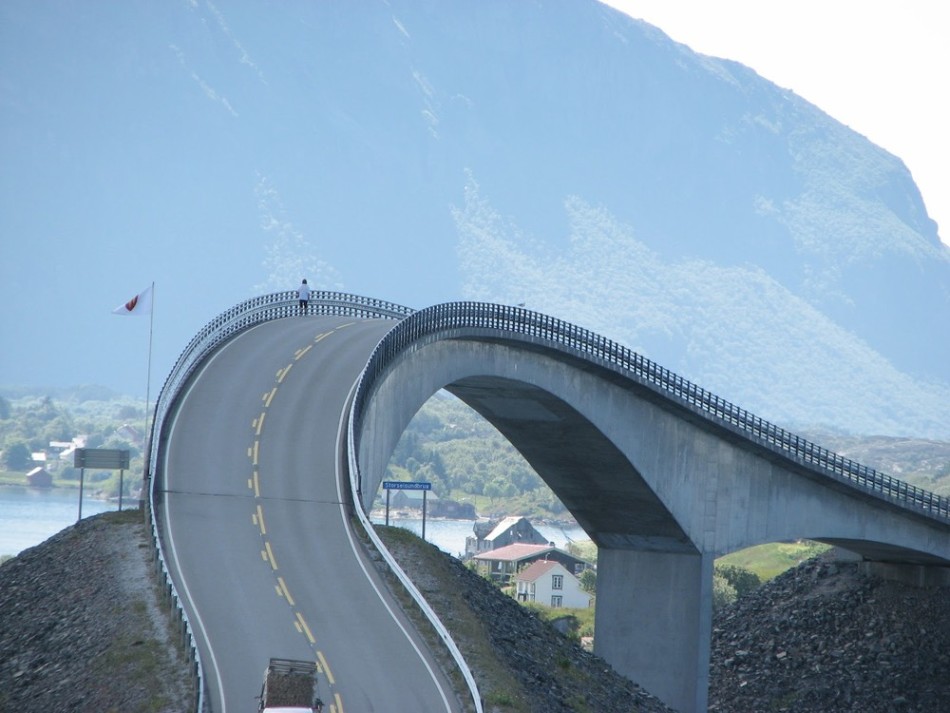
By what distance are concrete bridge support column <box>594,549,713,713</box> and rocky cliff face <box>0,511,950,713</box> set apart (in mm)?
4805

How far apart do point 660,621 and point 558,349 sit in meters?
14.0

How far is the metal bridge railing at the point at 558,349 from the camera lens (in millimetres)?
49438

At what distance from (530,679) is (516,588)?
313ft

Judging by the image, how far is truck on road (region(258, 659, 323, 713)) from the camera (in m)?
29.6

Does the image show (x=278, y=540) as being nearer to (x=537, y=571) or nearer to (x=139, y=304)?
(x=139, y=304)

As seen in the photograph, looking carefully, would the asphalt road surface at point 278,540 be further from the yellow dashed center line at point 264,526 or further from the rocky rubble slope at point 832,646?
the rocky rubble slope at point 832,646

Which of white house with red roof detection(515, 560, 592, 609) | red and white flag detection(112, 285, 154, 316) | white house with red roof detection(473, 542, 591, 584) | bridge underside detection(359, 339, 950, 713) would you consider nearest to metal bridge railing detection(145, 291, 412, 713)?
red and white flag detection(112, 285, 154, 316)

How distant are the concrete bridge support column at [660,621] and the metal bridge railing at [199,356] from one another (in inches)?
627

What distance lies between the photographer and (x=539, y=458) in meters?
65.2

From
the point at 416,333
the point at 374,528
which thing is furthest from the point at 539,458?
the point at 374,528

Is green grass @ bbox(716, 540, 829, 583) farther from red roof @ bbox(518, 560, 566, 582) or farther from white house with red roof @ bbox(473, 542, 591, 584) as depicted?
red roof @ bbox(518, 560, 566, 582)

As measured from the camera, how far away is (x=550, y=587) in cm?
13038

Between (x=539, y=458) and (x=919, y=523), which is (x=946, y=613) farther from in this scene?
(x=539, y=458)

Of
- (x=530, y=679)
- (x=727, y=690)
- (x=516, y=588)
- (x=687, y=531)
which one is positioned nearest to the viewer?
(x=530, y=679)
